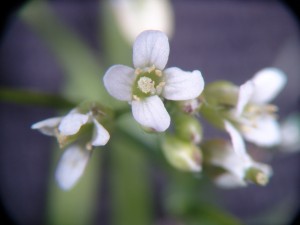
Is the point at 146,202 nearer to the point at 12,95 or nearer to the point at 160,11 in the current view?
the point at 160,11

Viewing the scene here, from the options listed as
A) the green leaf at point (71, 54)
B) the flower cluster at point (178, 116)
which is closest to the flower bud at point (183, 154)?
the flower cluster at point (178, 116)

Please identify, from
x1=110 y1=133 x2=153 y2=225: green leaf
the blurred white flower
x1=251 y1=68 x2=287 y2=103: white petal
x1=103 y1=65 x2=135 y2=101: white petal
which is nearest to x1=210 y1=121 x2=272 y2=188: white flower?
x1=251 y1=68 x2=287 y2=103: white petal

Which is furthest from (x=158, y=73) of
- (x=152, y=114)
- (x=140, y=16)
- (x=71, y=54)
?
(x=71, y=54)

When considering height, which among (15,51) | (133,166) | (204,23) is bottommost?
(133,166)

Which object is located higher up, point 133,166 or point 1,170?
point 133,166

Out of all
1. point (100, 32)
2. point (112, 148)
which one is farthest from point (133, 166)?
point (100, 32)

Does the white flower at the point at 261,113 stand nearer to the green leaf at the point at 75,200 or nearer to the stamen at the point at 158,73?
the stamen at the point at 158,73

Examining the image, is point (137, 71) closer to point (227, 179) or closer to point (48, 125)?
point (48, 125)
